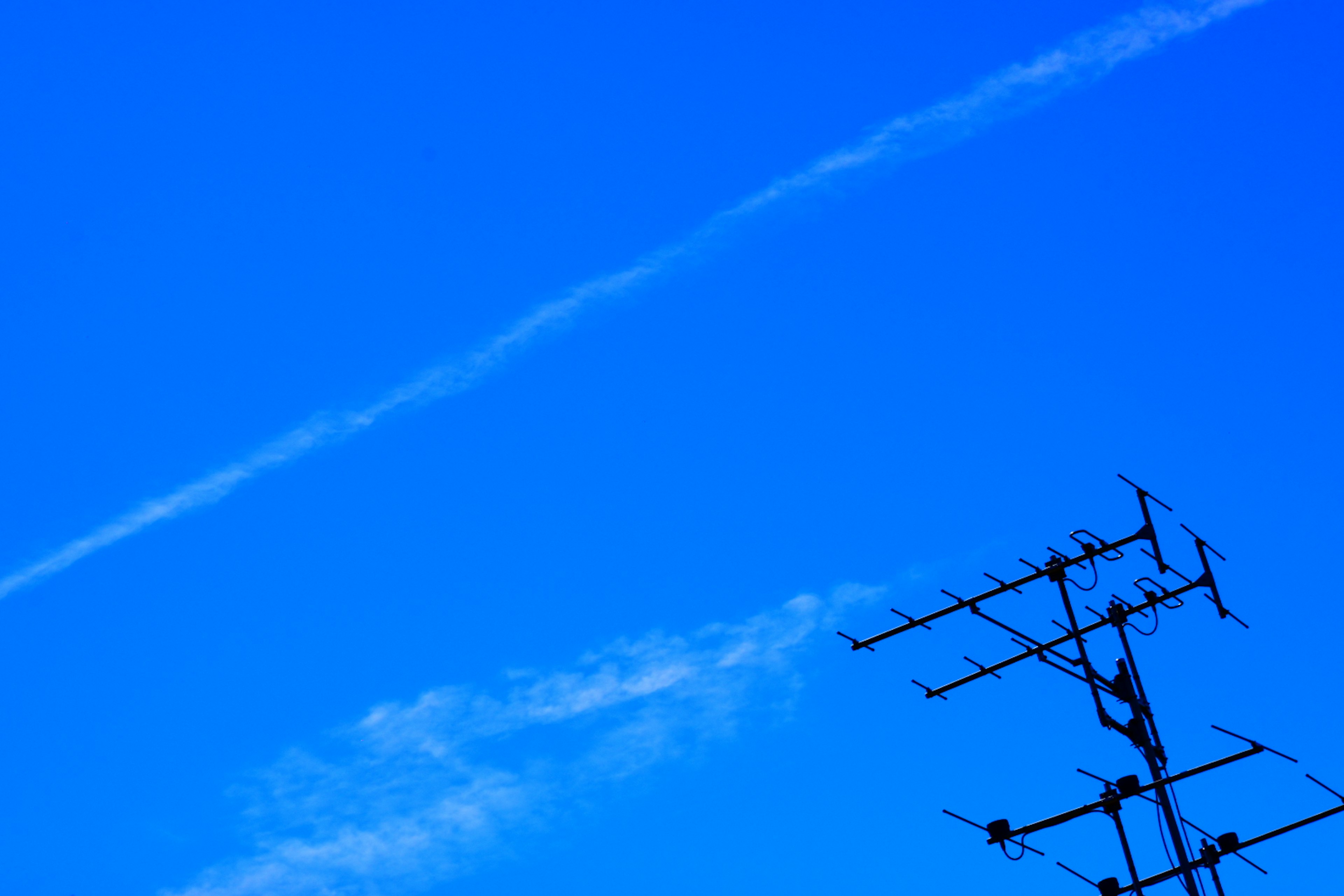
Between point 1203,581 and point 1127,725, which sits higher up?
point 1203,581

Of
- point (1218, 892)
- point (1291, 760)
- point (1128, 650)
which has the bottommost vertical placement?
point (1218, 892)

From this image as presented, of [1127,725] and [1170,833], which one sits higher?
[1127,725]

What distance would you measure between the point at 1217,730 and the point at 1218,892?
2.48 metres

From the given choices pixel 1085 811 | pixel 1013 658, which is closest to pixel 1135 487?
pixel 1013 658

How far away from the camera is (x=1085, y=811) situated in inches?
990

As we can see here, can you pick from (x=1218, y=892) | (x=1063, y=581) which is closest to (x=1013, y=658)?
(x=1063, y=581)

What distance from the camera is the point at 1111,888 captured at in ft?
82.2

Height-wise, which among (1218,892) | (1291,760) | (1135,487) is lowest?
(1218,892)

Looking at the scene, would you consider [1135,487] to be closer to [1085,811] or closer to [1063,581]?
[1063,581]

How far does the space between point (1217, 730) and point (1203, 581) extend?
2.55m

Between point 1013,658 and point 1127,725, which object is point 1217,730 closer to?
point 1127,725

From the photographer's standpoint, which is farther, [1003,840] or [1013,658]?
[1013,658]

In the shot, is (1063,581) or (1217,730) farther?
(1063,581)

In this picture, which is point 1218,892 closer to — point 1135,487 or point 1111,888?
point 1111,888
